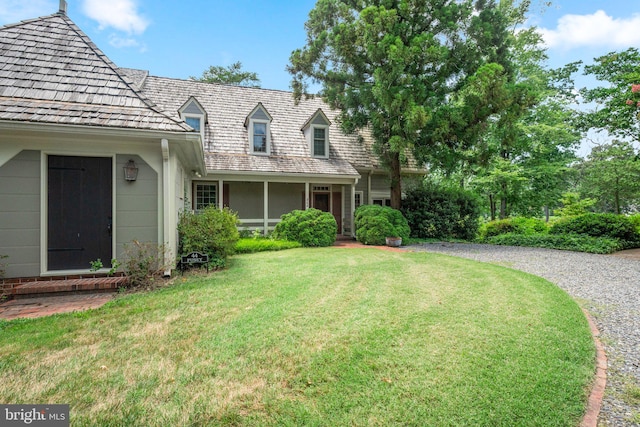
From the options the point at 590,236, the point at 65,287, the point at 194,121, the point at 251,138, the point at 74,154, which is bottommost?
the point at 65,287

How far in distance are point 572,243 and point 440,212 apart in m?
5.25

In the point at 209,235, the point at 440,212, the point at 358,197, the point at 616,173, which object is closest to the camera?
the point at 209,235

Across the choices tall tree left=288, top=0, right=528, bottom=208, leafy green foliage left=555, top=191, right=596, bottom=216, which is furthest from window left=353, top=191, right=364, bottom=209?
leafy green foliage left=555, top=191, right=596, bottom=216

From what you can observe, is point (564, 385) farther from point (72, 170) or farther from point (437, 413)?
point (72, 170)

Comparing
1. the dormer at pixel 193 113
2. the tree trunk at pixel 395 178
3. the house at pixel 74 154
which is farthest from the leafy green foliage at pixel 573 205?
the dormer at pixel 193 113

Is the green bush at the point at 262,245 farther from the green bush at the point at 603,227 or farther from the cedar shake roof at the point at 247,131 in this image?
the green bush at the point at 603,227

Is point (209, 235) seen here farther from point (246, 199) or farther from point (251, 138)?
point (251, 138)

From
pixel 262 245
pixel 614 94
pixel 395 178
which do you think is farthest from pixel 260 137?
pixel 614 94

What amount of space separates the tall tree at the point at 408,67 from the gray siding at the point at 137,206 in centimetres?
879

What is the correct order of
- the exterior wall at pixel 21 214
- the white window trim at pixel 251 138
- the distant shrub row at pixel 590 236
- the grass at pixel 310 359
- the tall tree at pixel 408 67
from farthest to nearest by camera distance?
1. the white window trim at pixel 251 138
2. the tall tree at pixel 408 67
3. the distant shrub row at pixel 590 236
4. the exterior wall at pixel 21 214
5. the grass at pixel 310 359

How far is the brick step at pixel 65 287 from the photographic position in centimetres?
518

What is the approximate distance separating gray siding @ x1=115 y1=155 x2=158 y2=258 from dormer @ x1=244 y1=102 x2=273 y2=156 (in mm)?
8033

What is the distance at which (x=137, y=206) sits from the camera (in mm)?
6027

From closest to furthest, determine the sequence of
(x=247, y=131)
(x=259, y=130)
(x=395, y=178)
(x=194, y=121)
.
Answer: (x=194, y=121) < (x=259, y=130) < (x=247, y=131) < (x=395, y=178)
